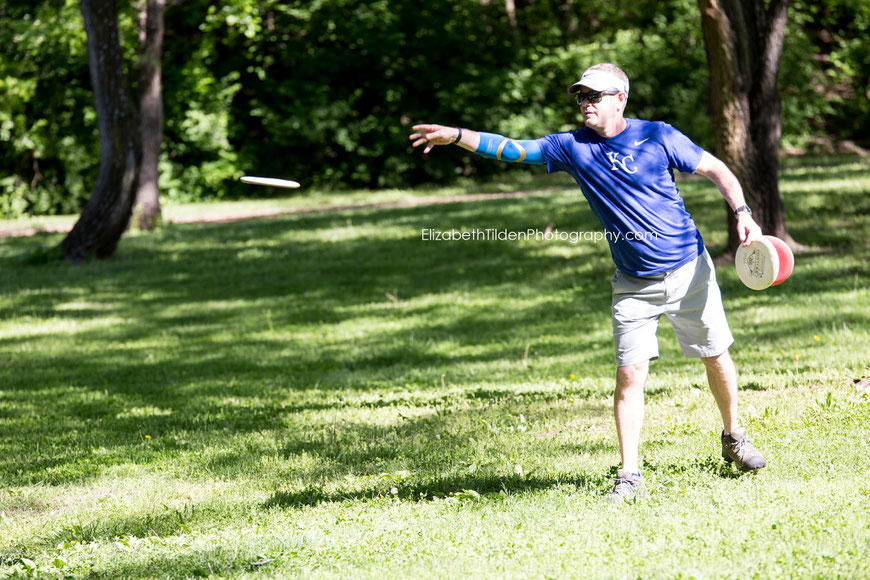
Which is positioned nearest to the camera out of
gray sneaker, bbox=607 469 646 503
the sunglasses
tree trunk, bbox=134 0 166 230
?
gray sneaker, bbox=607 469 646 503

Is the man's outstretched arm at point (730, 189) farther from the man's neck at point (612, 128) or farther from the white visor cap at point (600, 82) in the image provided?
the white visor cap at point (600, 82)

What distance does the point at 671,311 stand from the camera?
481 centimetres

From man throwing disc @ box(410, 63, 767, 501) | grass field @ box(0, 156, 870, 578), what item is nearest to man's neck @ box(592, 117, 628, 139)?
man throwing disc @ box(410, 63, 767, 501)

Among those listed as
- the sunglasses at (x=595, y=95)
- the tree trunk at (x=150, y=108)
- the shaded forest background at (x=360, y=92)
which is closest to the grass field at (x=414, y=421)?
the sunglasses at (x=595, y=95)

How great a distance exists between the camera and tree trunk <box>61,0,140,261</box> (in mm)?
15125

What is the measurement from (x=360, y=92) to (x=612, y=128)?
22.6m

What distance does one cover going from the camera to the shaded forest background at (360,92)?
25.5 metres

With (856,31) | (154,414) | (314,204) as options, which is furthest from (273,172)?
(154,414)

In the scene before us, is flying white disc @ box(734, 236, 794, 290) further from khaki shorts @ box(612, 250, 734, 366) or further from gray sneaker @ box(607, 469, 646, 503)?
gray sneaker @ box(607, 469, 646, 503)

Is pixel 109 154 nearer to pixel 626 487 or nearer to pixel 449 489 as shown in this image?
pixel 449 489

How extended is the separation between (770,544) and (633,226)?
161 centimetres

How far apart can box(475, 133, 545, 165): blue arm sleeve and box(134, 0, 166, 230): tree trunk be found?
15046 mm

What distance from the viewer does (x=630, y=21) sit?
29453 millimetres

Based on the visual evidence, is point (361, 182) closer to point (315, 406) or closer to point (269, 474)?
point (315, 406)
